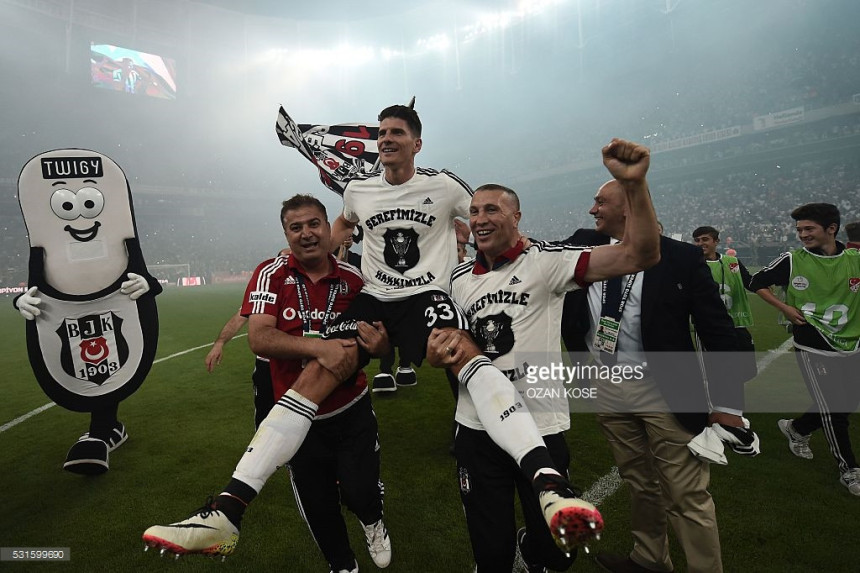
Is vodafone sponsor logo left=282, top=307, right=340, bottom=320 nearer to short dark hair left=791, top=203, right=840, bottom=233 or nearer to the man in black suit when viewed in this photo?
the man in black suit

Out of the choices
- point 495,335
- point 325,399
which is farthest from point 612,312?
point 325,399

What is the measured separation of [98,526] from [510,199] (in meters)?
3.72

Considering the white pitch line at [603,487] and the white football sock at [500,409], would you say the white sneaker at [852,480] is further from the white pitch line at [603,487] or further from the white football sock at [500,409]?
the white football sock at [500,409]

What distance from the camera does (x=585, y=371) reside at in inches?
118

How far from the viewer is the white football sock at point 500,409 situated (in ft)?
6.48

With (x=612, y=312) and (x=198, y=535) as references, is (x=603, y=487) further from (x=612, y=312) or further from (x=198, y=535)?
(x=198, y=535)

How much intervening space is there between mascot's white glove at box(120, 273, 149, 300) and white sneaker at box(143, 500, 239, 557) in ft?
9.93

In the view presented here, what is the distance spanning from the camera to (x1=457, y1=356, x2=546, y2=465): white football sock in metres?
1.97

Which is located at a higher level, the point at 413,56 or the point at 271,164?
the point at 413,56

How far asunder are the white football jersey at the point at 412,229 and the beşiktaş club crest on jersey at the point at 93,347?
8.99ft

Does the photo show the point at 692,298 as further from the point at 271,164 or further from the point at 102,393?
the point at 271,164

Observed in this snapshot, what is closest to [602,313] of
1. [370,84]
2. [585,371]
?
[585,371]
